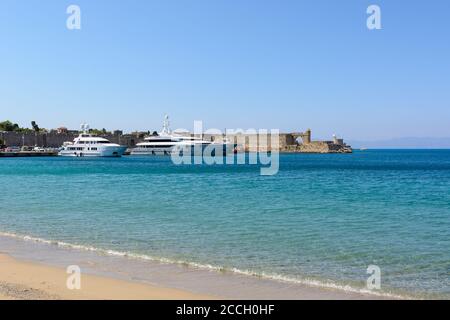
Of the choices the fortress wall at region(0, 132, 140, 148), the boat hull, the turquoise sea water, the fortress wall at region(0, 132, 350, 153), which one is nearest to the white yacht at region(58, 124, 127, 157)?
the boat hull

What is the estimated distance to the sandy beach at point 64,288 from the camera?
8.79m

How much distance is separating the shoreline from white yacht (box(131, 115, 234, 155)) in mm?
102638

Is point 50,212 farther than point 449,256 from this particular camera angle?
Yes

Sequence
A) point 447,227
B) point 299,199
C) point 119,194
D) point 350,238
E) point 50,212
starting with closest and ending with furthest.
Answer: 1. point 350,238
2. point 447,227
3. point 50,212
4. point 299,199
5. point 119,194

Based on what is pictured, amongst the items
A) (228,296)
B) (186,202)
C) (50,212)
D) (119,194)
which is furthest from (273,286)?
(119,194)

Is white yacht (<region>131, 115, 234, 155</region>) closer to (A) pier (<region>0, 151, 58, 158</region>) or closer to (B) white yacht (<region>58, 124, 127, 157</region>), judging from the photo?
(B) white yacht (<region>58, 124, 127, 157</region>)

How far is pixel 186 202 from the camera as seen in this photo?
26750mm

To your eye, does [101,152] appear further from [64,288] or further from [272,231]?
[64,288]

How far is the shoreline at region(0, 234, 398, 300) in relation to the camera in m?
9.24

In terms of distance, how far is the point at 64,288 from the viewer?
9320mm

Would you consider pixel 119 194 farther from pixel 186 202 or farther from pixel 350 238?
pixel 350 238

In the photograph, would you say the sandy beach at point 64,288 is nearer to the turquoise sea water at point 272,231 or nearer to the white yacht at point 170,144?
the turquoise sea water at point 272,231
